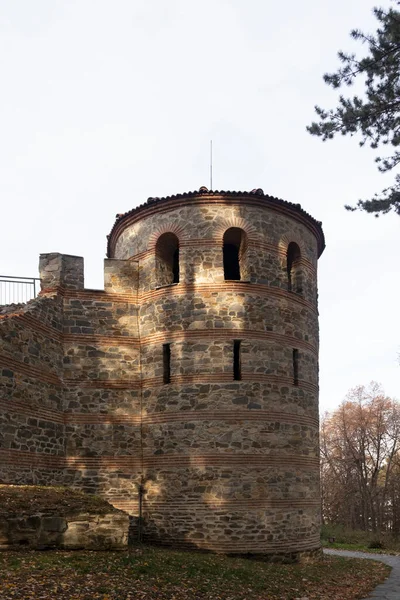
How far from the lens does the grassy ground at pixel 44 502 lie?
36.1 ft

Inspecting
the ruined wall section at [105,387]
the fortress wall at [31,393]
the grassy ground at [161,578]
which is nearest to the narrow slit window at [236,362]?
the ruined wall section at [105,387]

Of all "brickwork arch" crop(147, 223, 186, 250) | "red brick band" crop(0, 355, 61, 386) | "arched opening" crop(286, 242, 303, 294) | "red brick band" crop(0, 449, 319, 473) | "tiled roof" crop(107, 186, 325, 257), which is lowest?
"red brick band" crop(0, 449, 319, 473)

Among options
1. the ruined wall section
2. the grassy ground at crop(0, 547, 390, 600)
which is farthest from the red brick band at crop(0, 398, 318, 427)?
the grassy ground at crop(0, 547, 390, 600)

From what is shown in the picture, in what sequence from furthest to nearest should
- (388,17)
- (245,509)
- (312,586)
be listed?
1. (245,509)
2. (312,586)
3. (388,17)

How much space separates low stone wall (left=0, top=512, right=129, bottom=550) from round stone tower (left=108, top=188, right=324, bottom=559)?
12.2 ft

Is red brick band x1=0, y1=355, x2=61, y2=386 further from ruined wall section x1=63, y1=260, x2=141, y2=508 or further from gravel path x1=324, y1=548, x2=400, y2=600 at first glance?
gravel path x1=324, y1=548, x2=400, y2=600

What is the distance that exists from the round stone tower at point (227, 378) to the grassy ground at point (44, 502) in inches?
129

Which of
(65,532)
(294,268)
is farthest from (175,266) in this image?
(65,532)

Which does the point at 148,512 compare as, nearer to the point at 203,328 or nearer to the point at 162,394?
the point at 162,394

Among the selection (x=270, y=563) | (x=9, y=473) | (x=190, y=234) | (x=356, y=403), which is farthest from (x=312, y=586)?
(x=356, y=403)

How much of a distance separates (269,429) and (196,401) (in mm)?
2061

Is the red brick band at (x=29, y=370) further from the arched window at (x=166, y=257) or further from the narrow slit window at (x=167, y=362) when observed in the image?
the arched window at (x=166, y=257)

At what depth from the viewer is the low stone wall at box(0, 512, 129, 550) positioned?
10578 mm

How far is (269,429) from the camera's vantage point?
1551 cm
